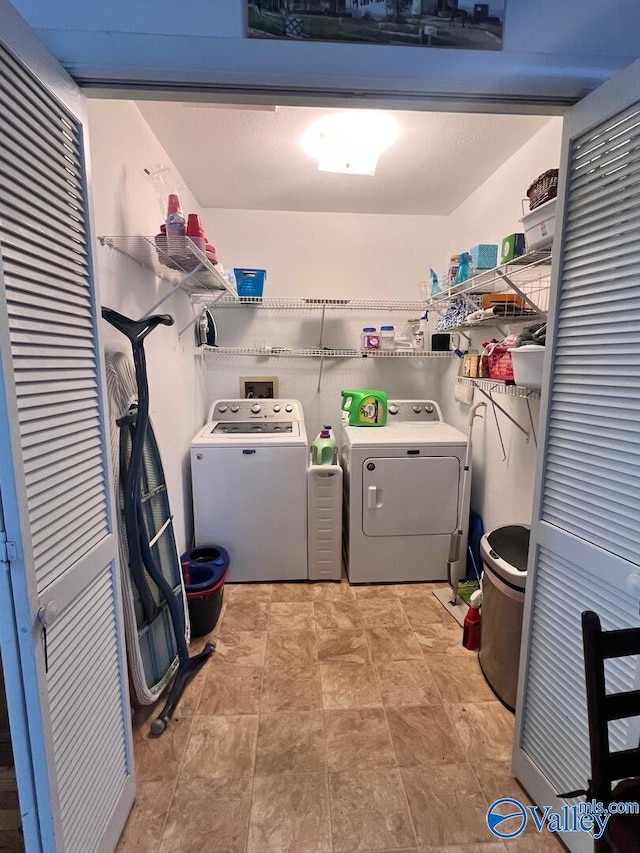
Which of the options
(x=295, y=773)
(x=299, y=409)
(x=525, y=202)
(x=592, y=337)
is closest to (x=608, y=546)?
(x=592, y=337)

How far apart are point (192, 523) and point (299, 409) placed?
1.06m

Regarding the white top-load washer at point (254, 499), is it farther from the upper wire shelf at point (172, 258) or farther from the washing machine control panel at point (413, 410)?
the upper wire shelf at point (172, 258)

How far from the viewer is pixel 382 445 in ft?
7.63

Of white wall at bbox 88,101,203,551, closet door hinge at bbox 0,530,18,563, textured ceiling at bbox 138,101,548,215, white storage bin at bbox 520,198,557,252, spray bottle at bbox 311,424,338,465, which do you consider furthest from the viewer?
spray bottle at bbox 311,424,338,465

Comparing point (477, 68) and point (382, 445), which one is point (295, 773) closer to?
point (382, 445)

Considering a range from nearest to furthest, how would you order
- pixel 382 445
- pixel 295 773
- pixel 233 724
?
pixel 295 773, pixel 233 724, pixel 382 445

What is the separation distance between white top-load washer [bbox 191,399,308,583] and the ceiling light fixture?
1534mm

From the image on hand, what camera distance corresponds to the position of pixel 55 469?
0.87 m

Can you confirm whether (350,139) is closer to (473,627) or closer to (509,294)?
(509,294)

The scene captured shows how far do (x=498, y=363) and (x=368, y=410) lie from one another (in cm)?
104

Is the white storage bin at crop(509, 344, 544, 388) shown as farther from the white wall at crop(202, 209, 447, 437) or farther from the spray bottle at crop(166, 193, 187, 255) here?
the white wall at crop(202, 209, 447, 437)

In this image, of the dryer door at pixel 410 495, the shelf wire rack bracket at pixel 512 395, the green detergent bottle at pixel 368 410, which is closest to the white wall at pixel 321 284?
the green detergent bottle at pixel 368 410

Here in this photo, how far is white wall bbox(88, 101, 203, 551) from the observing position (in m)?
1.42

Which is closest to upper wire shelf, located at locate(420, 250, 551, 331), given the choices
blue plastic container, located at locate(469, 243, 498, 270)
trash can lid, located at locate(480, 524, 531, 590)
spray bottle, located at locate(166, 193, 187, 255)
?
blue plastic container, located at locate(469, 243, 498, 270)
